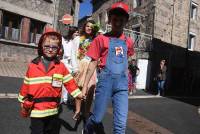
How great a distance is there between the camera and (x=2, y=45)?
18.5 m

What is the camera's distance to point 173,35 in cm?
2603

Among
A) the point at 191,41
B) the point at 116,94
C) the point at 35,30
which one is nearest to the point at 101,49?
the point at 116,94

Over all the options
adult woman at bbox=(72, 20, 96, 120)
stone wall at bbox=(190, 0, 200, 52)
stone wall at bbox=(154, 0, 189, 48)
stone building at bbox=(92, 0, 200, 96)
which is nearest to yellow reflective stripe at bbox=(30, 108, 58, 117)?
adult woman at bbox=(72, 20, 96, 120)

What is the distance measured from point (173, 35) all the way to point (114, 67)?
2190 centimetres

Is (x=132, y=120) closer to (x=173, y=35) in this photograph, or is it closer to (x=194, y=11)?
(x=173, y=35)

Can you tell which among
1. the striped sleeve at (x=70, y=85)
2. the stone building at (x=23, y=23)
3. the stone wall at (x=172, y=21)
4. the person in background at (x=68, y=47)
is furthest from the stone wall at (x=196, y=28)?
the striped sleeve at (x=70, y=85)

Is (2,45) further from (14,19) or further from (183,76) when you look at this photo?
(183,76)

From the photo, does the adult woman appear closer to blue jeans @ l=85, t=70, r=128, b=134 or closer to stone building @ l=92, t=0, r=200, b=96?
blue jeans @ l=85, t=70, r=128, b=134

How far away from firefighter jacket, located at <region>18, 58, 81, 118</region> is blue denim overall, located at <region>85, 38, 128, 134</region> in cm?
85

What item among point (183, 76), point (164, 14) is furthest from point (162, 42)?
point (183, 76)

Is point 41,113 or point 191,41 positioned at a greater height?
point 191,41

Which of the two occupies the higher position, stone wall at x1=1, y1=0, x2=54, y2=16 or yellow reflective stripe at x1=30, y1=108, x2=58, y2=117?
stone wall at x1=1, y1=0, x2=54, y2=16

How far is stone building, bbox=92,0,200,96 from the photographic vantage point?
24.0 metres

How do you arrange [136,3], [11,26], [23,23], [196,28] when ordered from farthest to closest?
[196,28] < [136,3] < [23,23] < [11,26]
